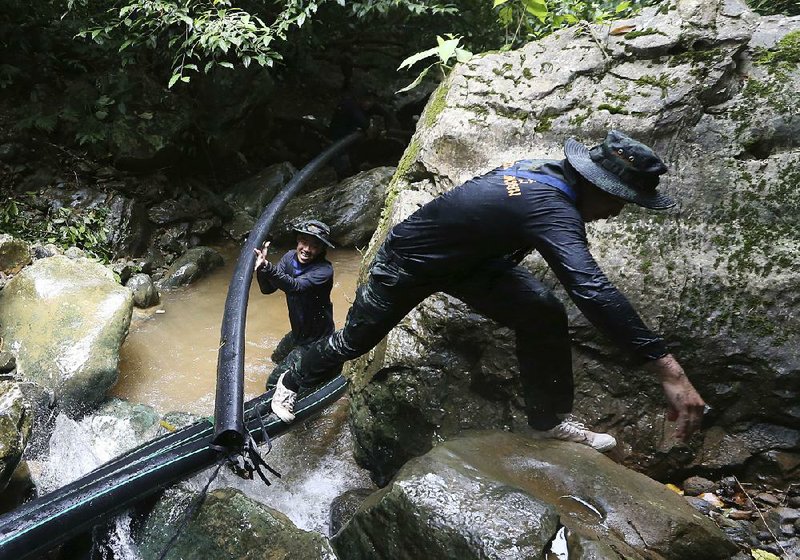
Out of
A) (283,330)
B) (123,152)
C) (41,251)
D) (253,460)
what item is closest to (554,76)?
(253,460)

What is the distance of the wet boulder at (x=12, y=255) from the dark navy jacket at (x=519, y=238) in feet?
15.7

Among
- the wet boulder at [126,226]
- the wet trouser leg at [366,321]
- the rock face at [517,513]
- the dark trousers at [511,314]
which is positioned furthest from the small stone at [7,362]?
the rock face at [517,513]

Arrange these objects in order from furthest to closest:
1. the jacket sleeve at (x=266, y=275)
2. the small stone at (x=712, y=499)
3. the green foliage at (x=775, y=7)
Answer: the green foliage at (x=775, y=7) < the jacket sleeve at (x=266, y=275) < the small stone at (x=712, y=499)

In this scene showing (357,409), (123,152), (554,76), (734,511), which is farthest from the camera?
(123,152)

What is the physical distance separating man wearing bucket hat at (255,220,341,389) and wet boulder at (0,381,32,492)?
1.70m

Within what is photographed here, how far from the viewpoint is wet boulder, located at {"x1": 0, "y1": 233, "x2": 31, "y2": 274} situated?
575cm

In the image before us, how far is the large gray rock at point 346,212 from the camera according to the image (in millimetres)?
8375

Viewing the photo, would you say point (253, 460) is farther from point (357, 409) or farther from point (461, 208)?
point (461, 208)

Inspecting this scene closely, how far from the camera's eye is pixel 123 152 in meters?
8.09

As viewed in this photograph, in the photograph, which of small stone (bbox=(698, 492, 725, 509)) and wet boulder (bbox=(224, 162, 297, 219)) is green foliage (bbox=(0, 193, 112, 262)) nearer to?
wet boulder (bbox=(224, 162, 297, 219))

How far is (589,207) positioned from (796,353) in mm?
1526

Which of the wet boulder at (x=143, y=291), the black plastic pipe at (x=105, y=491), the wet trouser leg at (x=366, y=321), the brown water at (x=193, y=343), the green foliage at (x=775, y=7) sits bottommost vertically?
the brown water at (x=193, y=343)

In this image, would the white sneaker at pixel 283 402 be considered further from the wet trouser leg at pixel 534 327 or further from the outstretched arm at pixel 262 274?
the wet trouser leg at pixel 534 327

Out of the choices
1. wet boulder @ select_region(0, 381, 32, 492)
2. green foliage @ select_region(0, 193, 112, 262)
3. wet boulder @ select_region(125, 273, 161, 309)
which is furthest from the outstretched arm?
green foliage @ select_region(0, 193, 112, 262)
